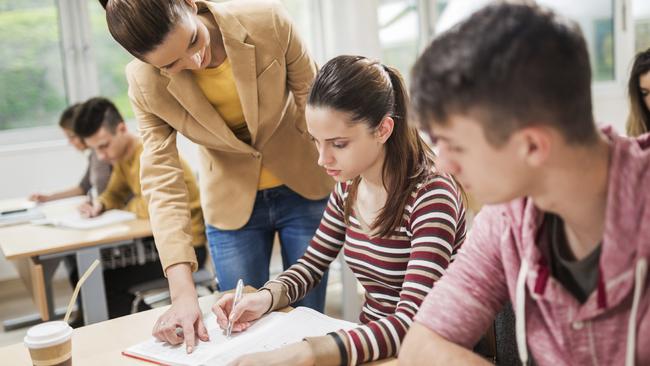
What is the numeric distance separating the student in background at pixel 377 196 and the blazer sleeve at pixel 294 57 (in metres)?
0.36

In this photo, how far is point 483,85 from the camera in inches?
29.5

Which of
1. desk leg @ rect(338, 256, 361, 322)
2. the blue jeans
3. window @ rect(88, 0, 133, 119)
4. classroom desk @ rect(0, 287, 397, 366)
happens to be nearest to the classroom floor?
desk leg @ rect(338, 256, 361, 322)

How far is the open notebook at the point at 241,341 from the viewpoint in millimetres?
1187

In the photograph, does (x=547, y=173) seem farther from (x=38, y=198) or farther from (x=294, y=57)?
(x=38, y=198)

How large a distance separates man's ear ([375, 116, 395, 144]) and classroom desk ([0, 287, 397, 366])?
0.43 metres

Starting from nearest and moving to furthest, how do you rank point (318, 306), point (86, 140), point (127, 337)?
1. point (127, 337)
2. point (318, 306)
3. point (86, 140)

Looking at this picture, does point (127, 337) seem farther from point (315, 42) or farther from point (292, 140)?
point (315, 42)

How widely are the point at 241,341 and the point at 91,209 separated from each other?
2068 mm

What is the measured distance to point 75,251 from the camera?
102 inches

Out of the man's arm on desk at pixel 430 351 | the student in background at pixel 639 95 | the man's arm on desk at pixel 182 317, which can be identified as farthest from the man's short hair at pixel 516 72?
the student in background at pixel 639 95

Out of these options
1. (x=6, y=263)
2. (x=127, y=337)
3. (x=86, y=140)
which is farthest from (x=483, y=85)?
(x=6, y=263)

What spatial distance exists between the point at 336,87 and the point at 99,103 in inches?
86.2

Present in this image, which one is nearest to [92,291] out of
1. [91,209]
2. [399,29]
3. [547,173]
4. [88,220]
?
[88,220]

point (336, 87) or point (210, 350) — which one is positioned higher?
point (336, 87)
